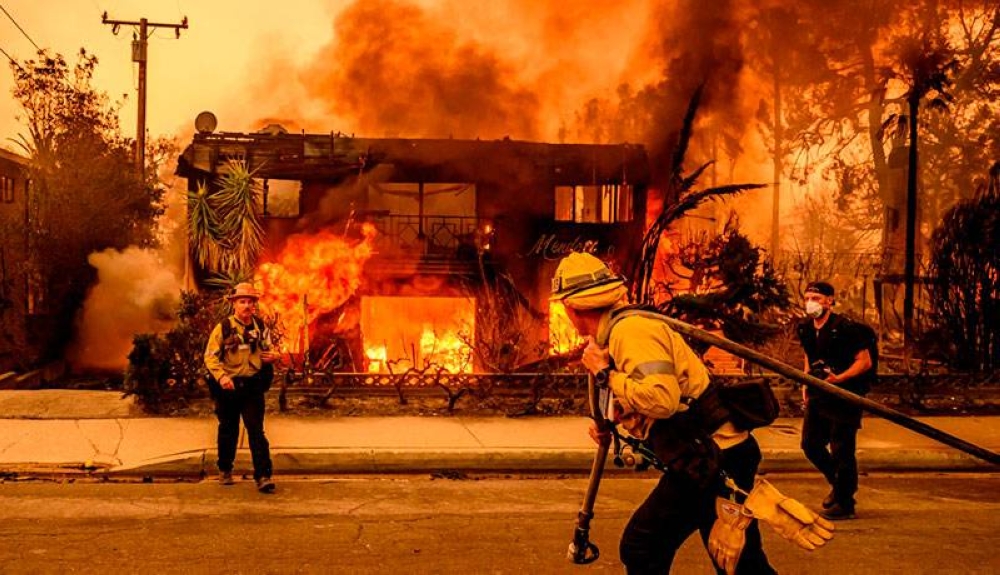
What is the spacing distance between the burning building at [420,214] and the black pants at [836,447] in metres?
10.1

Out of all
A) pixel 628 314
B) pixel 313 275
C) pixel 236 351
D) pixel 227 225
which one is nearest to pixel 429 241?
pixel 313 275

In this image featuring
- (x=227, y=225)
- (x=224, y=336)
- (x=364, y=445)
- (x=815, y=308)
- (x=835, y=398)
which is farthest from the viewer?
(x=227, y=225)

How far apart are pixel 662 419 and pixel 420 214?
15.5 m

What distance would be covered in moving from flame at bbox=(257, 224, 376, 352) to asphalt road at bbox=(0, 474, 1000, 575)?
777 centimetres

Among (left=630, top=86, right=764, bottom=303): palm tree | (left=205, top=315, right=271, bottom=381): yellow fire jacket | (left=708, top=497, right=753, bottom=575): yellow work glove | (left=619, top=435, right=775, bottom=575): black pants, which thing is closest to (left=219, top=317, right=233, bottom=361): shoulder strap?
(left=205, top=315, right=271, bottom=381): yellow fire jacket

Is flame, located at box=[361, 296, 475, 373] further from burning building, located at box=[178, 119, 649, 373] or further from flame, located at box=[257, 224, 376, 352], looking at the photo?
flame, located at box=[257, 224, 376, 352]

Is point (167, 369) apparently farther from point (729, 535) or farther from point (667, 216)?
point (729, 535)

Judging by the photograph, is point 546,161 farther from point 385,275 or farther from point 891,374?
point 891,374

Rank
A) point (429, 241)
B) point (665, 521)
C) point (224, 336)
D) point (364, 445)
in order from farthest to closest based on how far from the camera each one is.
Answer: point (429, 241) → point (364, 445) → point (224, 336) → point (665, 521)

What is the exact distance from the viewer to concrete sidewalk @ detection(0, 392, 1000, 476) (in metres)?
8.74

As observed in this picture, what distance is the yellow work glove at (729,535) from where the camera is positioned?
398 centimetres

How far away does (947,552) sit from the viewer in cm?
627

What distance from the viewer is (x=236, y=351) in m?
7.71

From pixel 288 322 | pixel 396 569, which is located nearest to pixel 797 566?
pixel 396 569
